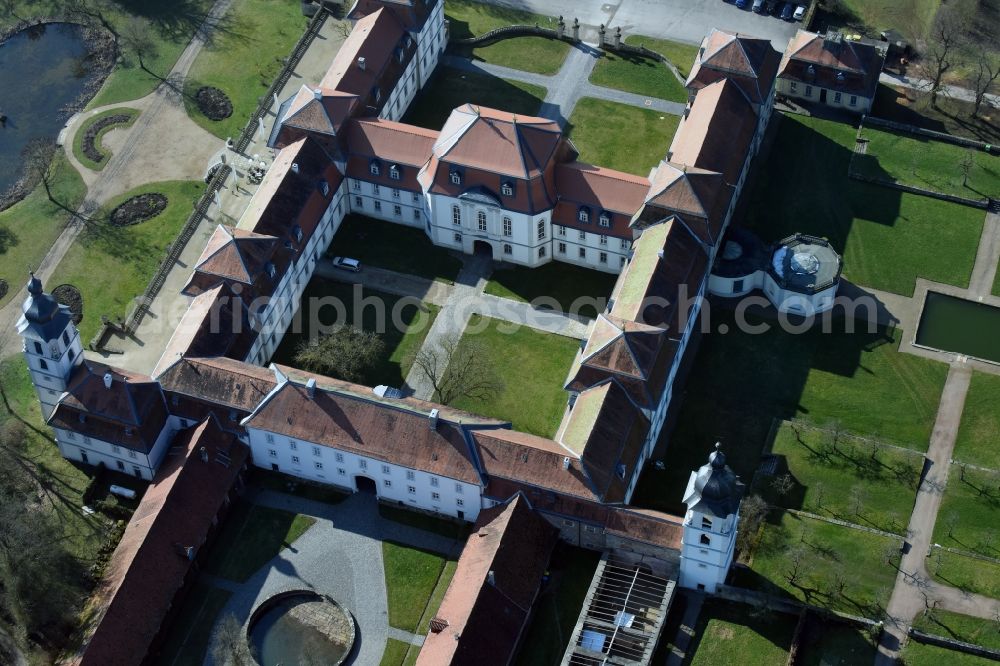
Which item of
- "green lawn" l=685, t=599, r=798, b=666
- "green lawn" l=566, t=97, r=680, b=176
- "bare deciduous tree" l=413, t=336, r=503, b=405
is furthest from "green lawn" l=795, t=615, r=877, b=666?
"green lawn" l=566, t=97, r=680, b=176

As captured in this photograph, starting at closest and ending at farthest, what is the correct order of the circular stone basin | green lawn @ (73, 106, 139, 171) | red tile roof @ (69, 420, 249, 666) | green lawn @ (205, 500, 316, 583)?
red tile roof @ (69, 420, 249, 666)
the circular stone basin
green lawn @ (205, 500, 316, 583)
green lawn @ (73, 106, 139, 171)

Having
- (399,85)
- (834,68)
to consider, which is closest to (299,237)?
(399,85)

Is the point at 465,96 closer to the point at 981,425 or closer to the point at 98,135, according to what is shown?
the point at 98,135

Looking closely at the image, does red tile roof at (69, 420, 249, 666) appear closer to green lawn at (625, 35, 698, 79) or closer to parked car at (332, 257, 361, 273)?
parked car at (332, 257, 361, 273)

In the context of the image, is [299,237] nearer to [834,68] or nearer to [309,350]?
[309,350]

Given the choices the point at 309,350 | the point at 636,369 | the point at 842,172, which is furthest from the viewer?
the point at 842,172
